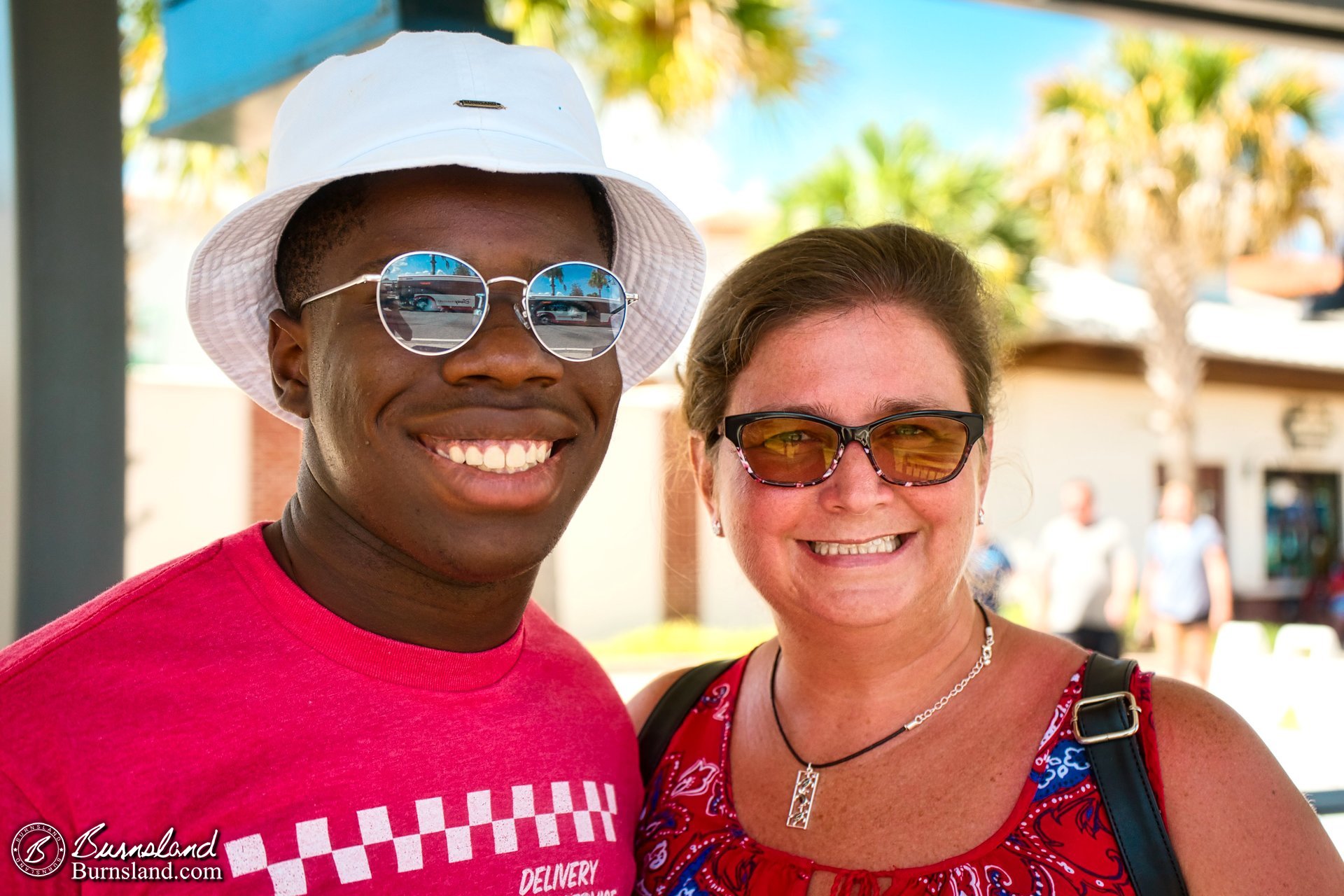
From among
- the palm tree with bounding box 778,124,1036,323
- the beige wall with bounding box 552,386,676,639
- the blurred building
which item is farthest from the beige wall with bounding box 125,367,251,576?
the blurred building

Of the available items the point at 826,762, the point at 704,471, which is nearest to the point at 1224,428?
the point at 704,471

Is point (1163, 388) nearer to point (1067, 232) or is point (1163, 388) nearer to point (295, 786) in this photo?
point (1067, 232)

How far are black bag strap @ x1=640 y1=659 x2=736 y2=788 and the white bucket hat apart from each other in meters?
0.94

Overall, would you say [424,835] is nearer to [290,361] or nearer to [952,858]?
[290,361]

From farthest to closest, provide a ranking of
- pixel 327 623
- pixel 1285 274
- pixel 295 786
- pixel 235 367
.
Answer: pixel 1285 274 → pixel 235 367 → pixel 327 623 → pixel 295 786

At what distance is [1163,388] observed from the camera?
16.7 metres

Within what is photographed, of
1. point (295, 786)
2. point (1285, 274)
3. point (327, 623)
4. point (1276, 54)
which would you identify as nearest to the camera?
point (295, 786)

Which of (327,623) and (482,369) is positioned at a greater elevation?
(482,369)

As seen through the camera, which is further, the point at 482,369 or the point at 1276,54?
the point at 1276,54

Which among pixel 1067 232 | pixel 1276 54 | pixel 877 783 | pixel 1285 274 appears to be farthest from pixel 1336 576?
pixel 877 783

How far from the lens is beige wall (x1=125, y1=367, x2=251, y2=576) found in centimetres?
1462

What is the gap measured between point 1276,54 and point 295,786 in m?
16.9

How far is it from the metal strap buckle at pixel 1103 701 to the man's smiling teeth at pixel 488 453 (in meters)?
0.99

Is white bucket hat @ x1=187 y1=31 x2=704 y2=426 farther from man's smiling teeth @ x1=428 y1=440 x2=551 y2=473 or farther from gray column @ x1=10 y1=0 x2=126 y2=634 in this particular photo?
gray column @ x1=10 y1=0 x2=126 y2=634
